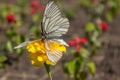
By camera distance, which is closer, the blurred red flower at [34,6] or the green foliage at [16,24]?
the green foliage at [16,24]

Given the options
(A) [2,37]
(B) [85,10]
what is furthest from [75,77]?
(B) [85,10]

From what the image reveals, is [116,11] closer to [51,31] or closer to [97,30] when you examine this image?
[97,30]

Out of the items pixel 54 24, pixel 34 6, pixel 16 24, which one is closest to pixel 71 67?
pixel 54 24

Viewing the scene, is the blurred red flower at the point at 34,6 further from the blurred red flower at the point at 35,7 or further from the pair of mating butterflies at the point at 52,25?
the pair of mating butterflies at the point at 52,25

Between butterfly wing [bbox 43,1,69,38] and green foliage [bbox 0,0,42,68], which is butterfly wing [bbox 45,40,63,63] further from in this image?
green foliage [bbox 0,0,42,68]

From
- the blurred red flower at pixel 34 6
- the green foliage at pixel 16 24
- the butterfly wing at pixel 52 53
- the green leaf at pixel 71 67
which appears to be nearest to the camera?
the butterfly wing at pixel 52 53

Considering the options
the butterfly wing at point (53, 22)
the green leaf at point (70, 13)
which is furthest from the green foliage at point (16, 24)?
the butterfly wing at point (53, 22)

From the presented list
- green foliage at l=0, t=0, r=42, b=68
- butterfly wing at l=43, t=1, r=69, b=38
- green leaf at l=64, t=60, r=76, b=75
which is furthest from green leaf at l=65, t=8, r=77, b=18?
butterfly wing at l=43, t=1, r=69, b=38

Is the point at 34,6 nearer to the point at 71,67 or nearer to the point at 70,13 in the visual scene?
the point at 70,13

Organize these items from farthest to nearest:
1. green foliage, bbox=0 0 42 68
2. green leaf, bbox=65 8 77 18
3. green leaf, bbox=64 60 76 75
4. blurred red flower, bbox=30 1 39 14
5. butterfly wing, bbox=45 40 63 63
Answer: green leaf, bbox=65 8 77 18
blurred red flower, bbox=30 1 39 14
green foliage, bbox=0 0 42 68
green leaf, bbox=64 60 76 75
butterfly wing, bbox=45 40 63 63

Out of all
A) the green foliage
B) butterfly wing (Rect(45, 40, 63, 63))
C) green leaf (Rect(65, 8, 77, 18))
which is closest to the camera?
butterfly wing (Rect(45, 40, 63, 63))

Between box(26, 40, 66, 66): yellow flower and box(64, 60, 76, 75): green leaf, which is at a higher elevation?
box(26, 40, 66, 66): yellow flower
